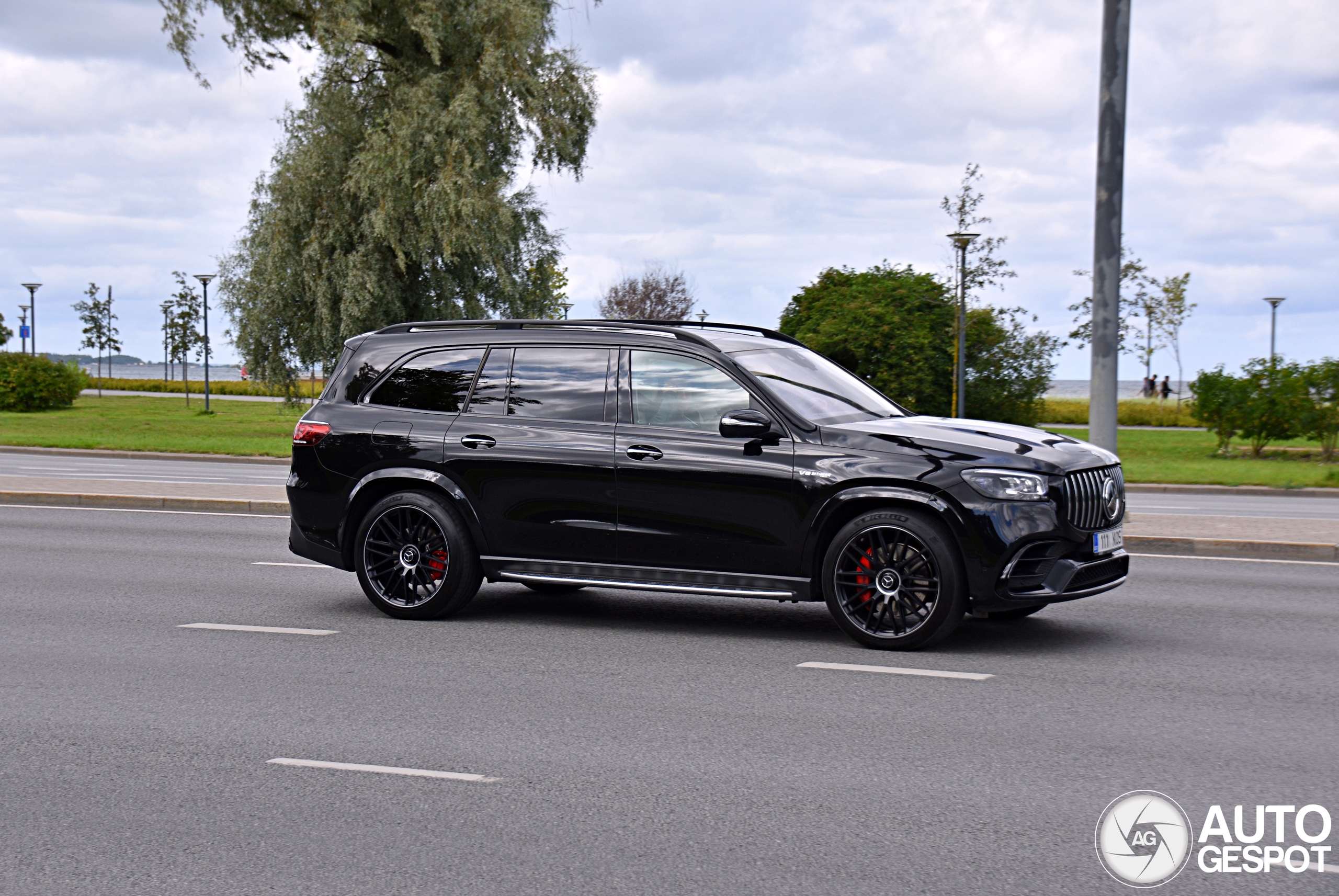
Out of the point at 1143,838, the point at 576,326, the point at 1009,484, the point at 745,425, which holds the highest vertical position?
the point at 576,326

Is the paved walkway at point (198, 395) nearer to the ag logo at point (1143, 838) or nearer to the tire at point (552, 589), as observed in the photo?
the tire at point (552, 589)

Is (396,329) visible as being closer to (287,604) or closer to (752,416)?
(287,604)

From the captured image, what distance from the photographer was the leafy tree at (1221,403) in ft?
96.4

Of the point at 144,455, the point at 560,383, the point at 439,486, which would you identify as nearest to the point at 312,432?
the point at 439,486

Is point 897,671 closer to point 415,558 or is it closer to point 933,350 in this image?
point 415,558

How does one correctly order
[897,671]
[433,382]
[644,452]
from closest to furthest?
[897,671], [644,452], [433,382]

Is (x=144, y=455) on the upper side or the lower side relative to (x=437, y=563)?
lower

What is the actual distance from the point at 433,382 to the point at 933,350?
27.6 metres

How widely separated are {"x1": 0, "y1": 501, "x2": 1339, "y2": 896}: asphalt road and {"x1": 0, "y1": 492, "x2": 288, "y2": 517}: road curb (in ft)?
20.8

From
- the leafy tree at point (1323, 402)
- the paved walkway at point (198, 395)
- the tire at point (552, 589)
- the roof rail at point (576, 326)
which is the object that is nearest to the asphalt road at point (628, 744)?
the tire at point (552, 589)

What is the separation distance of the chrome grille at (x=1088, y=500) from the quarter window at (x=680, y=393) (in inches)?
77.4

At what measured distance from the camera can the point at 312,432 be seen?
360 inches

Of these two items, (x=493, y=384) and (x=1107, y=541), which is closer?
(x=1107, y=541)

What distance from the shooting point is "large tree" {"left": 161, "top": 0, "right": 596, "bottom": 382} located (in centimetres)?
3033
